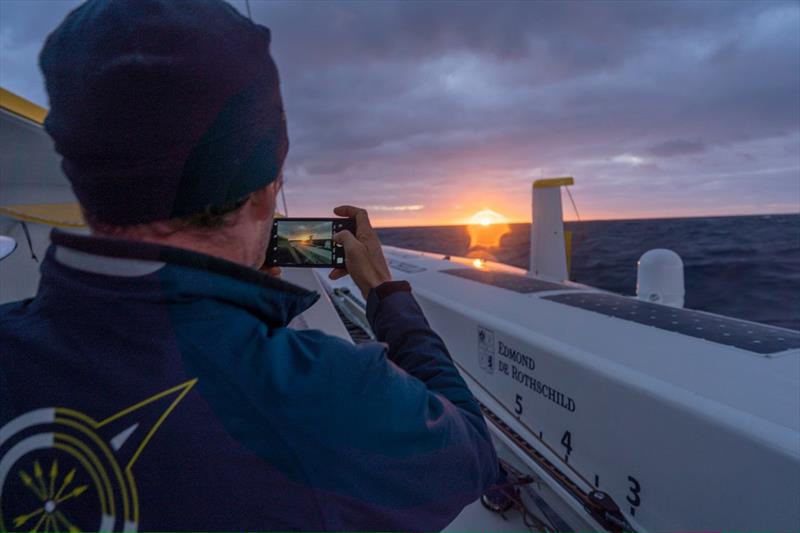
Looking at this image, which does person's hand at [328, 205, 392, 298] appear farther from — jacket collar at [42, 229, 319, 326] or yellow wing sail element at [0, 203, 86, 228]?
yellow wing sail element at [0, 203, 86, 228]

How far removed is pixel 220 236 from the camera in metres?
0.75

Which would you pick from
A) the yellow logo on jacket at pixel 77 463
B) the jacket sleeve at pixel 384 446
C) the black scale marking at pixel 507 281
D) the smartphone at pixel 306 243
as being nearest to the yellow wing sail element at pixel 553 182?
the black scale marking at pixel 507 281

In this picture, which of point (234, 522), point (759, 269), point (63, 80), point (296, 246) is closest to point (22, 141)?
point (296, 246)

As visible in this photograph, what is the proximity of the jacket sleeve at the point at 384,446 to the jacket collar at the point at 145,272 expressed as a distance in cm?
14

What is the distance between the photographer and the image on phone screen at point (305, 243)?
4.04 feet

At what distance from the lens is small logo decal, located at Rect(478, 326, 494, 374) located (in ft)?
12.0

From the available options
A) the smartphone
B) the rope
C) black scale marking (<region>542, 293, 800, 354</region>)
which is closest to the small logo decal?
black scale marking (<region>542, 293, 800, 354</region>)

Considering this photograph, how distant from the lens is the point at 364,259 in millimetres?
1131

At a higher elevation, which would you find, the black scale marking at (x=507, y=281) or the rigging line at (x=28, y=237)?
the rigging line at (x=28, y=237)

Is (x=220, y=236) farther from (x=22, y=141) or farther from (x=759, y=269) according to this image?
(x=759, y=269)

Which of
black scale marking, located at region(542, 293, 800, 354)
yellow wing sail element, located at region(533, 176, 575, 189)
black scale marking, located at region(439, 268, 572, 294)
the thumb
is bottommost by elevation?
black scale marking, located at region(542, 293, 800, 354)

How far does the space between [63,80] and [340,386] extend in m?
0.58

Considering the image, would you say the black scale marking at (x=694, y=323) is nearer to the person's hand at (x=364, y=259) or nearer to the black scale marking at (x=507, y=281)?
the black scale marking at (x=507, y=281)

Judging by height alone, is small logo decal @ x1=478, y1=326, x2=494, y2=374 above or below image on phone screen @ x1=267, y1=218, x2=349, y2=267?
below
